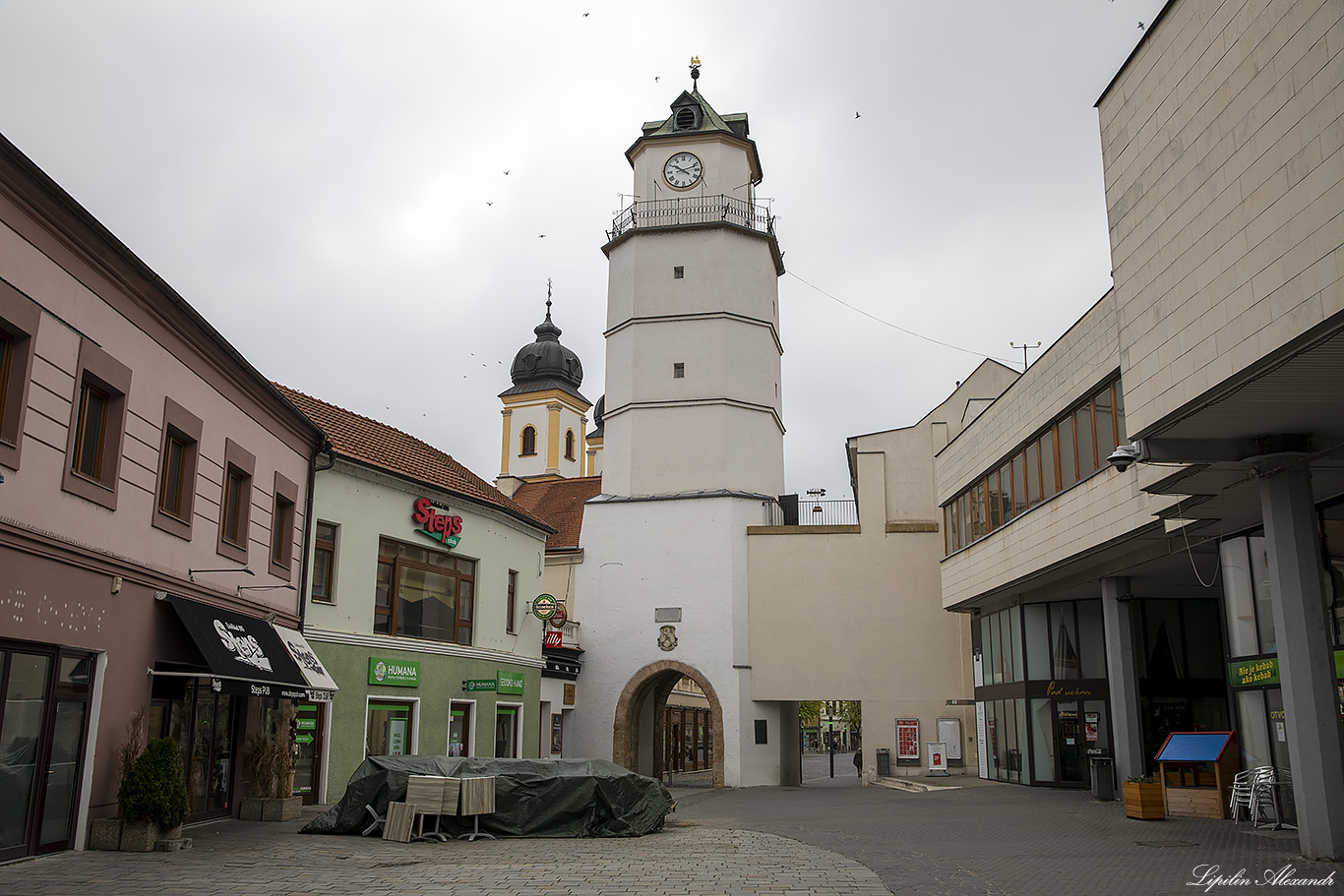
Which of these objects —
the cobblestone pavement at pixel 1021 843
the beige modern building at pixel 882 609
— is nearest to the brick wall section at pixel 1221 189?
the cobblestone pavement at pixel 1021 843

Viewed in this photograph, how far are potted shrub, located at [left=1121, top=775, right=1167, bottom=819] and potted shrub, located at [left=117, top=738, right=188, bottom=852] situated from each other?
13.4m

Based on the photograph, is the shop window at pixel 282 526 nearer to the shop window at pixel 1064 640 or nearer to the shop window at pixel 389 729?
the shop window at pixel 389 729

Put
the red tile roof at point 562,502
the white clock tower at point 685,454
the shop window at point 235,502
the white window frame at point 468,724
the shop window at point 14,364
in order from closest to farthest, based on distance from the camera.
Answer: the shop window at point 14,364, the shop window at point 235,502, the white window frame at point 468,724, the white clock tower at point 685,454, the red tile roof at point 562,502

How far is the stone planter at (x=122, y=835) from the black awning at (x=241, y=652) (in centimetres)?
202

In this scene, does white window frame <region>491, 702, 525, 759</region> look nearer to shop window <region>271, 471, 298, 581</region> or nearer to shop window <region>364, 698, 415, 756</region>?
shop window <region>364, 698, 415, 756</region>

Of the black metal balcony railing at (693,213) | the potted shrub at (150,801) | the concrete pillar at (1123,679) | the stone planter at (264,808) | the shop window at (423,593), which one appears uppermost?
the black metal balcony railing at (693,213)

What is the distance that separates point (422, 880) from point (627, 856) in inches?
123

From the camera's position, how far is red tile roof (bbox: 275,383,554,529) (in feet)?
75.5

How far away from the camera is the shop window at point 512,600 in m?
27.8

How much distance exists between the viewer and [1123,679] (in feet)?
68.0

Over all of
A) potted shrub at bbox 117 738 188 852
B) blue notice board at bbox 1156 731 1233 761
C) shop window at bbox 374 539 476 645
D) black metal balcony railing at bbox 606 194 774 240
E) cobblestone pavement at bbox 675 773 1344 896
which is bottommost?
cobblestone pavement at bbox 675 773 1344 896

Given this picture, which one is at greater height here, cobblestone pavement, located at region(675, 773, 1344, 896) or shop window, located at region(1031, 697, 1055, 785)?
shop window, located at region(1031, 697, 1055, 785)

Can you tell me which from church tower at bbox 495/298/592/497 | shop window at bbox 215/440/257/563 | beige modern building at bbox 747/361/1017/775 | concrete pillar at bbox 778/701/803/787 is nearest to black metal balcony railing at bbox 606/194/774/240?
beige modern building at bbox 747/361/1017/775

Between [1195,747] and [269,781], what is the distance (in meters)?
14.2
